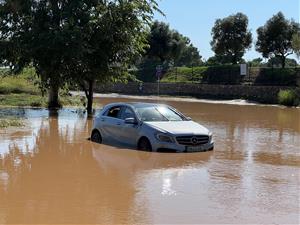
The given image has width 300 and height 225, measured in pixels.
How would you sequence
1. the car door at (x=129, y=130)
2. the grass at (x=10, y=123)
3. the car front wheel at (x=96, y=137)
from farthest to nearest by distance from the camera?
1. the grass at (x=10, y=123)
2. the car front wheel at (x=96, y=137)
3. the car door at (x=129, y=130)

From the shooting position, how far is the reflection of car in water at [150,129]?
1464cm

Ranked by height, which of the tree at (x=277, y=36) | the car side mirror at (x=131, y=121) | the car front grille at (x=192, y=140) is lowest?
the car front grille at (x=192, y=140)

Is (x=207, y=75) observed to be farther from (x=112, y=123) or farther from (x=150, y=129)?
(x=150, y=129)

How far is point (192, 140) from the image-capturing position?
14.8 m

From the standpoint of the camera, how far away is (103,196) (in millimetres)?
9633

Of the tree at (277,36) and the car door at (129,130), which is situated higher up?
the tree at (277,36)

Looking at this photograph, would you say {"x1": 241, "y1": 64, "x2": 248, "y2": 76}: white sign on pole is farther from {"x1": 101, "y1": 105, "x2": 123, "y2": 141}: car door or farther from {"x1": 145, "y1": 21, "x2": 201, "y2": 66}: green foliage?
{"x1": 101, "y1": 105, "x2": 123, "y2": 141}: car door

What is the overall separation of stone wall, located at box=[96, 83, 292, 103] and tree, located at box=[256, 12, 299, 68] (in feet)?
18.3

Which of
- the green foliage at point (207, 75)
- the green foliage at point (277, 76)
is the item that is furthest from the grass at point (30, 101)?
the green foliage at point (207, 75)

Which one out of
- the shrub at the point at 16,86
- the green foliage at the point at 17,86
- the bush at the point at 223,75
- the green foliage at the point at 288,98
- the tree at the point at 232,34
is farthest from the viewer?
the tree at the point at 232,34

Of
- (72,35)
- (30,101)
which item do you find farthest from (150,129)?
(30,101)

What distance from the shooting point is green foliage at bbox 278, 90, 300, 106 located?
4180 cm

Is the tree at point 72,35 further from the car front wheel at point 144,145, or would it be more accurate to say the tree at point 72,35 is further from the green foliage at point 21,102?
the car front wheel at point 144,145

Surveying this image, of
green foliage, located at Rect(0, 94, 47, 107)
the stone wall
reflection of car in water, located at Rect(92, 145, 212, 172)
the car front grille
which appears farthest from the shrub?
the car front grille
